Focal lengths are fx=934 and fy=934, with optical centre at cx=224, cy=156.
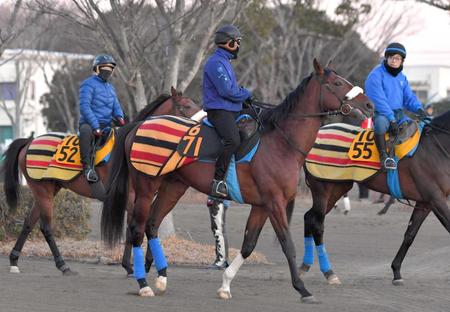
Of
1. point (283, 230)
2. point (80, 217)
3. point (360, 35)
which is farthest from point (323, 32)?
point (283, 230)

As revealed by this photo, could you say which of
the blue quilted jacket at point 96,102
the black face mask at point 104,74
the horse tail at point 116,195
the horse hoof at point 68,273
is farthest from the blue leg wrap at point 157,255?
the black face mask at point 104,74

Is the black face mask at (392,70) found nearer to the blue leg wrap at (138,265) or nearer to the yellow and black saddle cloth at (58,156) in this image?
the yellow and black saddle cloth at (58,156)

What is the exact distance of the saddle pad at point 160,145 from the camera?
9.99 metres

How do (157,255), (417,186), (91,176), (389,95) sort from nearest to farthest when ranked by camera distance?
(157,255) < (417,186) < (389,95) < (91,176)

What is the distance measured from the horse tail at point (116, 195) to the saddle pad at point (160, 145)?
0.95 ft

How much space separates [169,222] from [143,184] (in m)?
4.57

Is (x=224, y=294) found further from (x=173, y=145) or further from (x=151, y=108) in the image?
(x=151, y=108)

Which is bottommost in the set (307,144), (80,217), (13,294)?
(80,217)

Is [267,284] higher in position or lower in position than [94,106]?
lower

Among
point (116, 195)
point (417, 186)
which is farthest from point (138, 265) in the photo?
point (417, 186)

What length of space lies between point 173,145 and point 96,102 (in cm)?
264

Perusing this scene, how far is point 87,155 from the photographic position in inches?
475

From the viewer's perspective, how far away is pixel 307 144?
9.81 m

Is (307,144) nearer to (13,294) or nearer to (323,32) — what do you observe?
(13,294)
